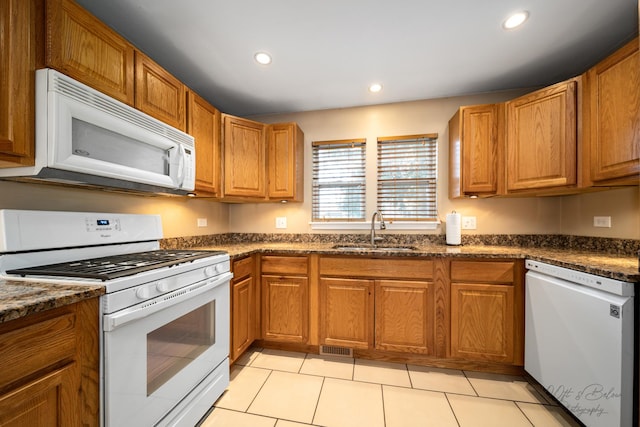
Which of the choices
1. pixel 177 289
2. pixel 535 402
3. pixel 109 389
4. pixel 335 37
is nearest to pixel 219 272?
pixel 177 289

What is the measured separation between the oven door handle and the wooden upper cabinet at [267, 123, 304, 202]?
1159mm

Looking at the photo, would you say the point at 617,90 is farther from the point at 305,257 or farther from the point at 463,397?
the point at 305,257

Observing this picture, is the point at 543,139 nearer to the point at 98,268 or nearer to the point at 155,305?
the point at 155,305

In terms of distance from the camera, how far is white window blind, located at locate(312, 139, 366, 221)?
2.65 metres

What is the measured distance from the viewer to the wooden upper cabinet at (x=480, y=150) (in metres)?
2.08

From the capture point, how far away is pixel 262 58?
1847mm

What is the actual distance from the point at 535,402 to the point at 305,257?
1.80m

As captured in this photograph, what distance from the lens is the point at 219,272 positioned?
62.5 inches

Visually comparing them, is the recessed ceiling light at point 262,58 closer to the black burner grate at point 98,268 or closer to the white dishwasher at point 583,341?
the black burner grate at point 98,268

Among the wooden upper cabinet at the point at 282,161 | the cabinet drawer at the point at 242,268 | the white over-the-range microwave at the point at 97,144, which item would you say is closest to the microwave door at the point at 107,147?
the white over-the-range microwave at the point at 97,144

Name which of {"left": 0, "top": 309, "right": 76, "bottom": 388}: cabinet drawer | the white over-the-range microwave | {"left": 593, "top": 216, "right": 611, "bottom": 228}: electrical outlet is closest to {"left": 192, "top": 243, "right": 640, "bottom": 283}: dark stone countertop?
{"left": 593, "top": 216, "right": 611, "bottom": 228}: electrical outlet

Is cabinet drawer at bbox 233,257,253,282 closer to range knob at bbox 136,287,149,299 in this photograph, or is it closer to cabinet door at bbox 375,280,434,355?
range knob at bbox 136,287,149,299

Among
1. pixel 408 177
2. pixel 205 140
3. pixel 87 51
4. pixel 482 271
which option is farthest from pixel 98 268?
pixel 408 177

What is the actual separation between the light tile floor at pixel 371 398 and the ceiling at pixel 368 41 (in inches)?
92.9
